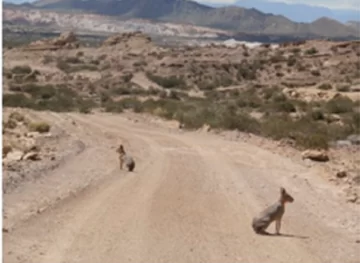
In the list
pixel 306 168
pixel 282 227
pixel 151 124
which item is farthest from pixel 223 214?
pixel 151 124

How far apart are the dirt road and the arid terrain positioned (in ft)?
0.10

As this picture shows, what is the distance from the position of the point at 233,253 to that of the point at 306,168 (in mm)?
11143

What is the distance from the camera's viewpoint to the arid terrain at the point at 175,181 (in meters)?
11.6

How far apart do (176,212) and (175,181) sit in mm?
3849

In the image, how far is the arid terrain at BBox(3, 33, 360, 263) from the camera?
1159 cm

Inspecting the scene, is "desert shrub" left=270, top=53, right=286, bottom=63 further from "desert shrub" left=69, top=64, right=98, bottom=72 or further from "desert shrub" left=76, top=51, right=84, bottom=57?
"desert shrub" left=76, top=51, right=84, bottom=57

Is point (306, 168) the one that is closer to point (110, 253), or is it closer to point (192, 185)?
point (192, 185)

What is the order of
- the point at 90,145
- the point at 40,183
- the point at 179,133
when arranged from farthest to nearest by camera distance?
1. the point at 179,133
2. the point at 90,145
3. the point at 40,183

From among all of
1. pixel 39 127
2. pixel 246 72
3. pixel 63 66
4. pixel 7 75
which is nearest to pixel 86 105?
pixel 39 127

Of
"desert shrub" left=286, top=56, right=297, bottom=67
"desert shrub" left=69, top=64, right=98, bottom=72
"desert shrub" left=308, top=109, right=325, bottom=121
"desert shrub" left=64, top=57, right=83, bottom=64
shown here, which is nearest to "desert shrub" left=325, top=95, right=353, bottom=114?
"desert shrub" left=308, top=109, right=325, bottom=121

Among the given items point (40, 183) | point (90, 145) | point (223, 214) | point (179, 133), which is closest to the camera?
point (223, 214)

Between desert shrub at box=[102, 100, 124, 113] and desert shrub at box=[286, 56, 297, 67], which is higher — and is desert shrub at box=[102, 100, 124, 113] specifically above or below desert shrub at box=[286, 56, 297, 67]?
above

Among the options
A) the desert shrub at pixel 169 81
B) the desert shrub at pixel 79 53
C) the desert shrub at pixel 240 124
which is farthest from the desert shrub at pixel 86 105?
the desert shrub at pixel 79 53

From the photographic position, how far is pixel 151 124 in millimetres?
34562
